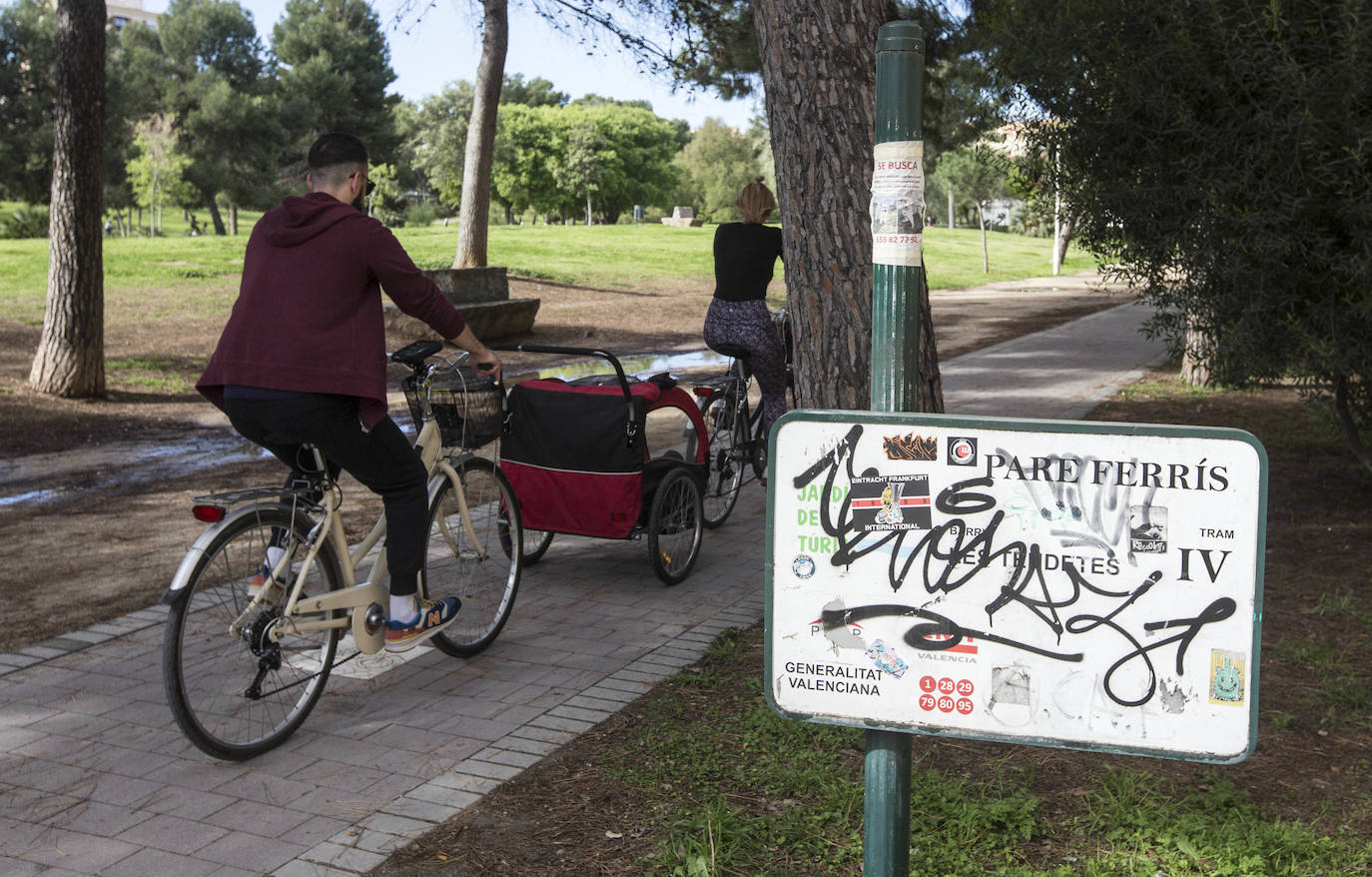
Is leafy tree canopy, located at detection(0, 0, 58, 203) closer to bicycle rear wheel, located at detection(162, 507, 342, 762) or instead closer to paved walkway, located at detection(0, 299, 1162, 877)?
paved walkway, located at detection(0, 299, 1162, 877)

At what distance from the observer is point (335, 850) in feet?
11.5

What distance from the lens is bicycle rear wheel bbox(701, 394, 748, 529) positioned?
734cm

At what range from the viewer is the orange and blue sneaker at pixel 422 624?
15.2 ft

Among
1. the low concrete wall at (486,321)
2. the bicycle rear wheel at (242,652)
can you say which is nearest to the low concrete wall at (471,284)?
the low concrete wall at (486,321)

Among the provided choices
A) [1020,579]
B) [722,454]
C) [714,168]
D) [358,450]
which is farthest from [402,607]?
[714,168]

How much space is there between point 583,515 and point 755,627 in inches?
39.7

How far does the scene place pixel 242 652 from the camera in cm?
427

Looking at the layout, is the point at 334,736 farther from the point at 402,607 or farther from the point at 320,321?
the point at 320,321

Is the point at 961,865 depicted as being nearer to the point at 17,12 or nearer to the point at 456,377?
the point at 456,377

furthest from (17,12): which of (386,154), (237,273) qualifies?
(237,273)

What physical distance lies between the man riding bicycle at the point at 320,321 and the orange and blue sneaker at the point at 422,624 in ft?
1.88

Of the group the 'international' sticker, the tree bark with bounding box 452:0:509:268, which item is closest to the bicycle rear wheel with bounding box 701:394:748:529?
the 'international' sticker

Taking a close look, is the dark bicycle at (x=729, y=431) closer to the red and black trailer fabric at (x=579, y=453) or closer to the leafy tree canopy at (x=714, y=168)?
the red and black trailer fabric at (x=579, y=453)

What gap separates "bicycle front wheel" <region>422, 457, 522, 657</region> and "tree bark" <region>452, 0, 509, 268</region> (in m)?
15.4
